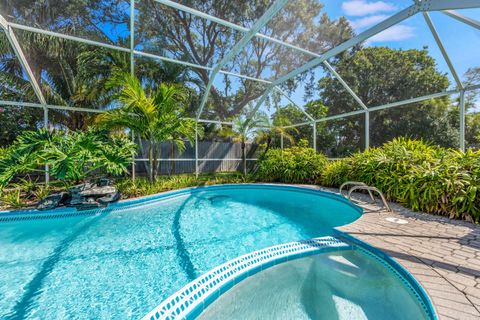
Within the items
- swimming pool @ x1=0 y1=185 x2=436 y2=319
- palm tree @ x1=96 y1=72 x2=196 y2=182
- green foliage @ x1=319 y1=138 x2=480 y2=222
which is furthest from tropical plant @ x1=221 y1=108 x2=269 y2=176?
green foliage @ x1=319 y1=138 x2=480 y2=222

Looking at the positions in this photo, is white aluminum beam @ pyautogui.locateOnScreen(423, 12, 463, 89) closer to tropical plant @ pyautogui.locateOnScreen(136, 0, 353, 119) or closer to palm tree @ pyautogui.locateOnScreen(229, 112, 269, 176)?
tropical plant @ pyautogui.locateOnScreen(136, 0, 353, 119)

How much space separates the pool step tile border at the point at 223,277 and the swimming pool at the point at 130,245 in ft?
1.66

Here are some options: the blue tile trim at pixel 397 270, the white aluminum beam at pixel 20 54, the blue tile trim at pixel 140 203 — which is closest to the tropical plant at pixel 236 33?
the white aluminum beam at pixel 20 54

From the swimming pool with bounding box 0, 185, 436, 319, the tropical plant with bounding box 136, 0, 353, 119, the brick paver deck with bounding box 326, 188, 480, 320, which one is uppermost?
the tropical plant with bounding box 136, 0, 353, 119

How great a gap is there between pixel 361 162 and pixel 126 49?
8423 mm

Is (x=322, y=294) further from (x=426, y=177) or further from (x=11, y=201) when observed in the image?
(x=11, y=201)

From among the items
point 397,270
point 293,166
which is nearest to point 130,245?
point 397,270

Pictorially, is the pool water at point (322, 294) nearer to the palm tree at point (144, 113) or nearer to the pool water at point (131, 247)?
the pool water at point (131, 247)

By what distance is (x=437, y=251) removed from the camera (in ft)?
8.20

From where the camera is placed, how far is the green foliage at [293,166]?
857 centimetres

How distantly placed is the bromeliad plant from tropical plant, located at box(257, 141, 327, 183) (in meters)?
5.88

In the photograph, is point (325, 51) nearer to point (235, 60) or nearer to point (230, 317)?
point (235, 60)

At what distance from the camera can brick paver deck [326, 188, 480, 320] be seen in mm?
1671

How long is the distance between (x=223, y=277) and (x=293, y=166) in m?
7.12
